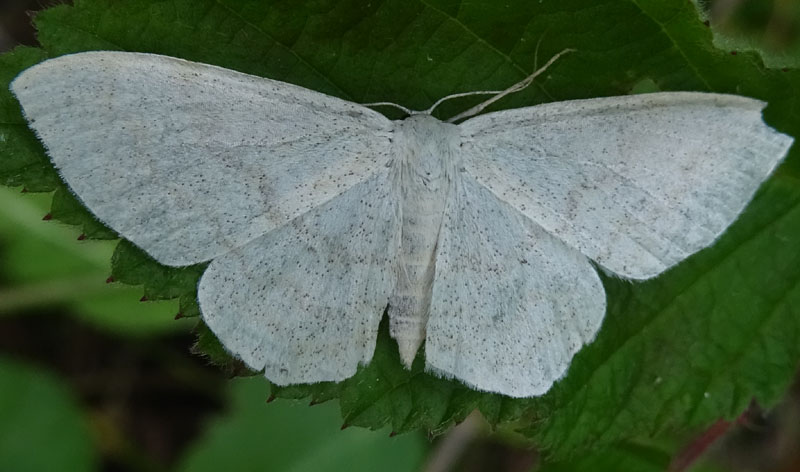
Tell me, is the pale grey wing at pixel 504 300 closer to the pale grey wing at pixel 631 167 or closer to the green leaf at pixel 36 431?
the pale grey wing at pixel 631 167

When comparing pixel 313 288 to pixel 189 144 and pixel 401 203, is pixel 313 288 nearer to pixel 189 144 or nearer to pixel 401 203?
pixel 401 203

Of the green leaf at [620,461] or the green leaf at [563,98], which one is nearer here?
the green leaf at [563,98]

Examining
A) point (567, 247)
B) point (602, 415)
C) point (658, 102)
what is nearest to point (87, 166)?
point (567, 247)

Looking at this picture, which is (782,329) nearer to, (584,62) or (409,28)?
(584,62)

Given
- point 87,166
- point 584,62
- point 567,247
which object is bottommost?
point 87,166

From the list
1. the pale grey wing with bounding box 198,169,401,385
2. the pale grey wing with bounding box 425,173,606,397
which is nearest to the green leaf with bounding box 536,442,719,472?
the pale grey wing with bounding box 425,173,606,397

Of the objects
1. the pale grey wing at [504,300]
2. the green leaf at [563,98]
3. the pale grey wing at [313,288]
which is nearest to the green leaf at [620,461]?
the green leaf at [563,98]
